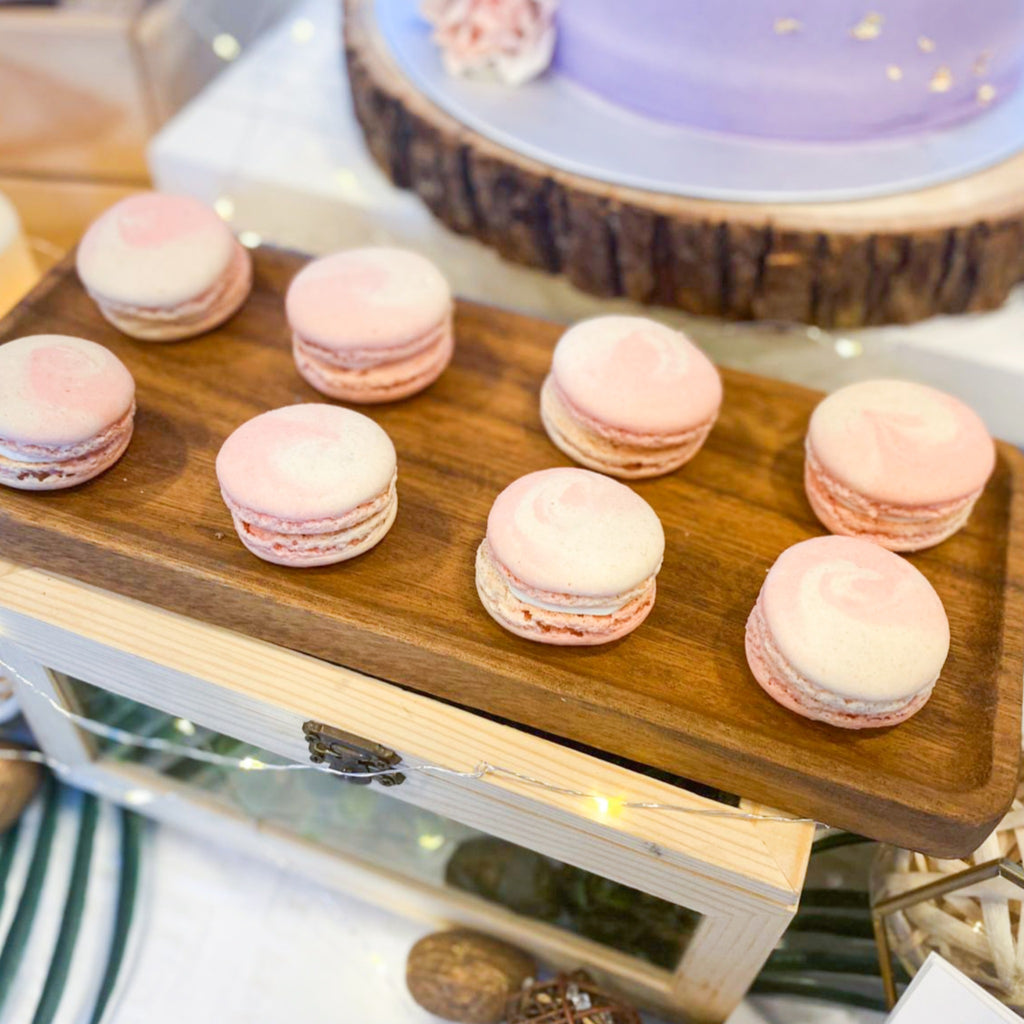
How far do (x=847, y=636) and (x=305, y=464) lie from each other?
1.51 feet

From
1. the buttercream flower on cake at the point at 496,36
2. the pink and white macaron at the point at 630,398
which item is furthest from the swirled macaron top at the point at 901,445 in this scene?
the buttercream flower on cake at the point at 496,36

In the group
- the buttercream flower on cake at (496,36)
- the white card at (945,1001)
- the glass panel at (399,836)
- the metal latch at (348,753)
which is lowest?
the glass panel at (399,836)

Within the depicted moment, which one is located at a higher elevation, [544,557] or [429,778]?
[544,557]

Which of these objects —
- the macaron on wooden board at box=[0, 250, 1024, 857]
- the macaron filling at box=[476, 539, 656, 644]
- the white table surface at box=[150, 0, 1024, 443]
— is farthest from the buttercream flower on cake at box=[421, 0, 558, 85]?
the macaron filling at box=[476, 539, 656, 644]

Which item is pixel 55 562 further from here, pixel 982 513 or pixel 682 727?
pixel 982 513

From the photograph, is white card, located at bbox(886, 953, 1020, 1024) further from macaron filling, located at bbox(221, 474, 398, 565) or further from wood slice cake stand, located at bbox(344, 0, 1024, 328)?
wood slice cake stand, located at bbox(344, 0, 1024, 328)

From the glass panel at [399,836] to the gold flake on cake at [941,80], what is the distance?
2.94 feet

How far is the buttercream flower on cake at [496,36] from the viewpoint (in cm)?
127

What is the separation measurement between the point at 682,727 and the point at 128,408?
57cm

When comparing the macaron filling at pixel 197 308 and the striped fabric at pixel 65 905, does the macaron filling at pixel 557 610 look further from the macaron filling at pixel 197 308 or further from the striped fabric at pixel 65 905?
the striped fabric at pixel 65 905

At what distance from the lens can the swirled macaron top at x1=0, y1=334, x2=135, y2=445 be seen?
91 centimetres

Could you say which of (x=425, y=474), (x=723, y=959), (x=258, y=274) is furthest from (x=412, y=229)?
(x=723, y=959)

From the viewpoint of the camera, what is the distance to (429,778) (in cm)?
90

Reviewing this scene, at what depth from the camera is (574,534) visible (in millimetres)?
858
